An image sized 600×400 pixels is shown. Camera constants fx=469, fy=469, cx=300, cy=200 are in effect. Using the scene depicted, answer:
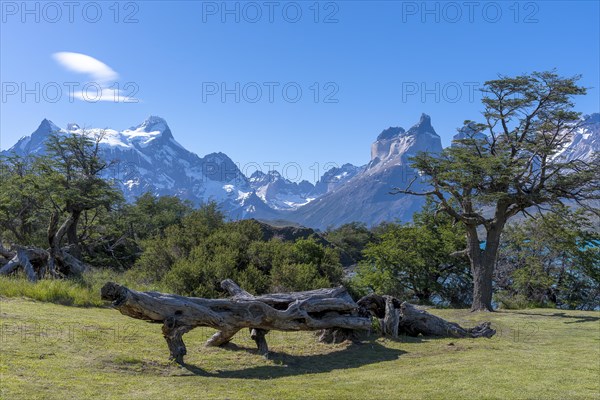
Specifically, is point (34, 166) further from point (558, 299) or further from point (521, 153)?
point (558, 299)

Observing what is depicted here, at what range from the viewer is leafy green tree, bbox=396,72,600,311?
17844 mm

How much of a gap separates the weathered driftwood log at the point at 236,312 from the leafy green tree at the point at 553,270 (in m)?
15.5

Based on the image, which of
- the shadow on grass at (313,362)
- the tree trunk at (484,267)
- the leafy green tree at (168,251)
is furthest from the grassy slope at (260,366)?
the leafy green tree at (168,251)

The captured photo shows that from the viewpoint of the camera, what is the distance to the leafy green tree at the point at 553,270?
2314cm

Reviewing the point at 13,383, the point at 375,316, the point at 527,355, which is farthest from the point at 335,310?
the point at 13,383

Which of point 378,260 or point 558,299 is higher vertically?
point 378,260

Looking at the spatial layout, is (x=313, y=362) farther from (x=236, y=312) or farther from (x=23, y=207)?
(x=23, y=207)

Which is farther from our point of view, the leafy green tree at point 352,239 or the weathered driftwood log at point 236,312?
the leafy green tree at point 352,239

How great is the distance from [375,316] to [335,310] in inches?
105

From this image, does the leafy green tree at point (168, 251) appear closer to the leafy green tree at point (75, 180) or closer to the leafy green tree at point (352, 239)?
the leafy green tree at point (75, 180)

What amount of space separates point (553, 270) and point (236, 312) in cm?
2121

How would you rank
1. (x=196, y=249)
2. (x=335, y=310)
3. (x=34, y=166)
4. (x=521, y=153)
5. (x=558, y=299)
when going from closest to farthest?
(x=335, y=310)
(x=196, y=249)
(x=521, y=153)
(x=558, y=299)
(x=34, y=166)

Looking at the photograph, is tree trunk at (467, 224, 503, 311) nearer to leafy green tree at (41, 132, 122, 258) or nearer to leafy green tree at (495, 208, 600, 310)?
leafy green tree at (495, 208, 600, 310)

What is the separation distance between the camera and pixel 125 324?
10523 millimetres
